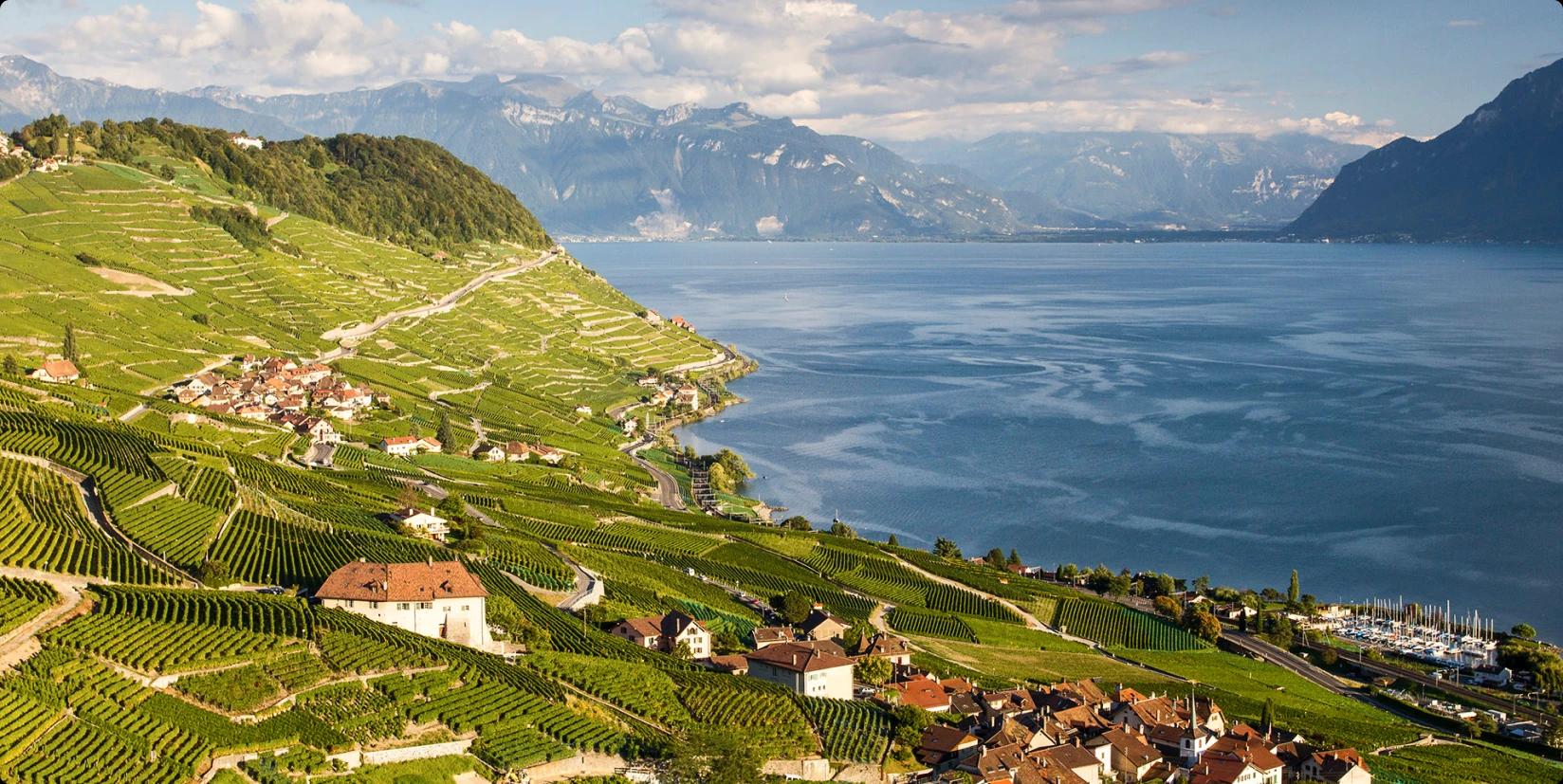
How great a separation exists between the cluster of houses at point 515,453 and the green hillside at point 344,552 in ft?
2.19

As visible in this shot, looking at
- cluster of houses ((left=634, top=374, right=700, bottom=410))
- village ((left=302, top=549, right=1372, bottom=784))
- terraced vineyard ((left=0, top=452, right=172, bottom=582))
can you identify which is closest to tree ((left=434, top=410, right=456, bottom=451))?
cluster of houses ((left=634, top=374, right=700, bottom=410))

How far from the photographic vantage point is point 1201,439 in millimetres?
71938

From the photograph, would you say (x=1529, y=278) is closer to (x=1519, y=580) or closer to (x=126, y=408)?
(x=1519, y=580)

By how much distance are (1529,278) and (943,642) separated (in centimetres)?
15113

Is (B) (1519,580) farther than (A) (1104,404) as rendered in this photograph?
No

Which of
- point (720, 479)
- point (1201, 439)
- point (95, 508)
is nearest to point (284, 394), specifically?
point (720, 479)

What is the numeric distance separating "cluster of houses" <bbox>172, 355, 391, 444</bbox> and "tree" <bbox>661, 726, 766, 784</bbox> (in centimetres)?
3295

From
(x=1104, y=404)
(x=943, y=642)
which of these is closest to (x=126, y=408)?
(x=943, y=642)

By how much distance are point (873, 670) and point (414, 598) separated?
10.7 m

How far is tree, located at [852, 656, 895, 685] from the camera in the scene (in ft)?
108

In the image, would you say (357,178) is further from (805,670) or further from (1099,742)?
(1099,742)

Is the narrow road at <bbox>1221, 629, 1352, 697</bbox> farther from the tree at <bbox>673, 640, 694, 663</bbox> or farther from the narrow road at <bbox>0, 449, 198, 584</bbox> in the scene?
the narrow road at <bbox>0, 449, 198, 584</bbox>

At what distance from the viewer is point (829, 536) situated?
51438mm

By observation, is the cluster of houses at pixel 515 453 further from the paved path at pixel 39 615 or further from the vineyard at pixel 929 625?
the paved path at pixel 39 615
